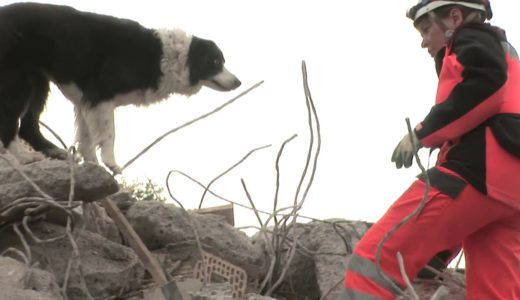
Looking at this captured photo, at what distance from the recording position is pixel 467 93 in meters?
3.06

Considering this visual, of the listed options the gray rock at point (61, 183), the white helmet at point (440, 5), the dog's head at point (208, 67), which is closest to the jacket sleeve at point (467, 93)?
the white helmet at point (440, 5)

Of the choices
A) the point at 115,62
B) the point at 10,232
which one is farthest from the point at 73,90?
the point at 10,232

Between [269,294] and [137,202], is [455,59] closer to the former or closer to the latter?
[269,294]

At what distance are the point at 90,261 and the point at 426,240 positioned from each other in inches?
61.5

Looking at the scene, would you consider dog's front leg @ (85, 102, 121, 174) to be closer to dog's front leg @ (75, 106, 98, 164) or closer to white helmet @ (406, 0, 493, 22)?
dog's front leg @ (75, 106, 98, 164)

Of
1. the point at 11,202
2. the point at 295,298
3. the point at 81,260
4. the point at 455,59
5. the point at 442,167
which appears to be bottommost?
the point at 295,298

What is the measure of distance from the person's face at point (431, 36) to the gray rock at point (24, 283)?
1769mm

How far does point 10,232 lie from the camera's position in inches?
152

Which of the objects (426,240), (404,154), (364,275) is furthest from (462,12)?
(364,275)

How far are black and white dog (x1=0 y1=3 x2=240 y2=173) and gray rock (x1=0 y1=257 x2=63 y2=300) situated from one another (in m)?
2.15

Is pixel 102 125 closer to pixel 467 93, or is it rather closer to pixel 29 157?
pixel 29 157

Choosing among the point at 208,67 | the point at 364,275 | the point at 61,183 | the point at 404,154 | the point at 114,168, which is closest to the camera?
the point at 364,275

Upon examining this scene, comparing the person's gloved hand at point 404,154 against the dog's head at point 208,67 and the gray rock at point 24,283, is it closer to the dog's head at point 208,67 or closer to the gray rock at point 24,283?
the gray rock at point 24,283

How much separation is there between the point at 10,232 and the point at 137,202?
0.81 m
